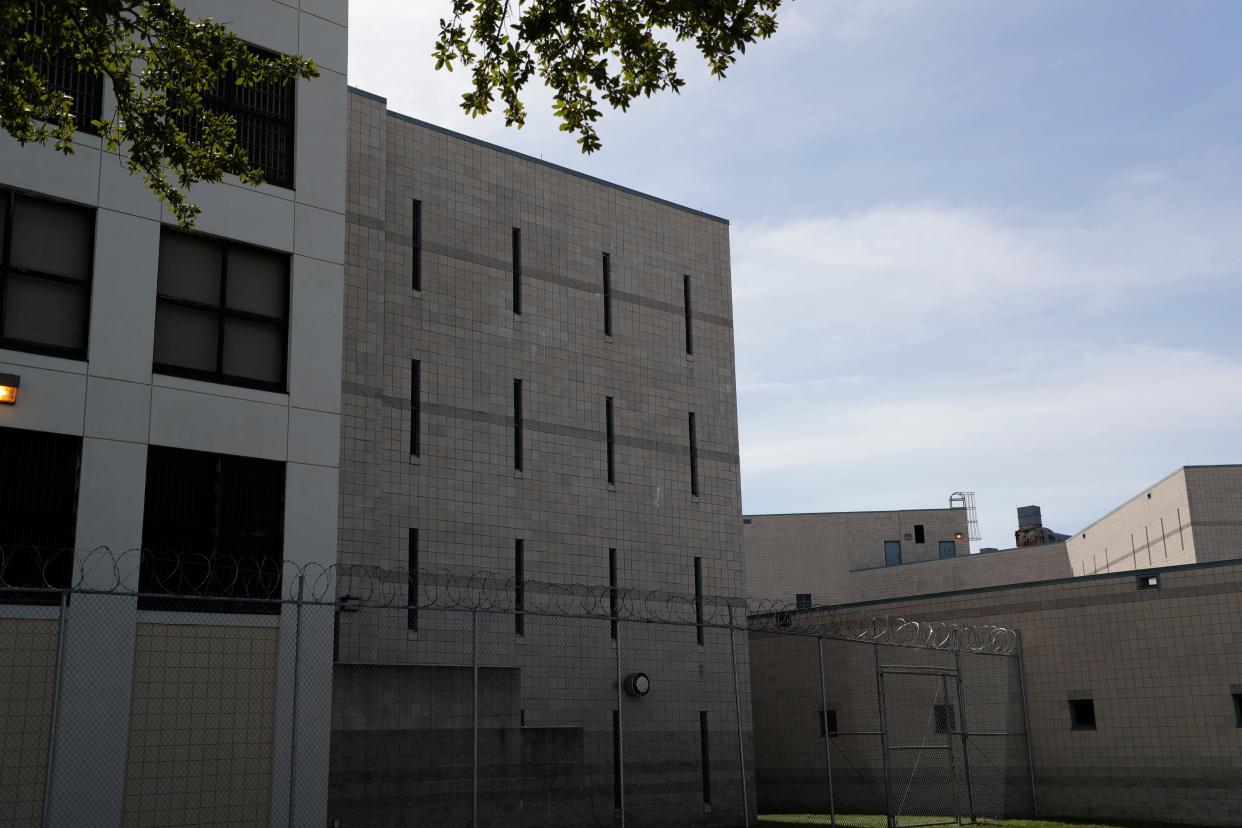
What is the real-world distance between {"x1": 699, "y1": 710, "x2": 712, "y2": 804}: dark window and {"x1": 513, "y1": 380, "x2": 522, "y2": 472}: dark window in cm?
664

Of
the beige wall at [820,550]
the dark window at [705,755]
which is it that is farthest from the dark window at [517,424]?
the beige wall at [820,550]

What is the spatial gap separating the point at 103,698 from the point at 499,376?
1192cm

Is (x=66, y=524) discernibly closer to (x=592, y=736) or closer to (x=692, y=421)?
(x=592, y=736)

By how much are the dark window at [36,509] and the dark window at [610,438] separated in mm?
13233

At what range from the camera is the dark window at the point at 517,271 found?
26.5 m

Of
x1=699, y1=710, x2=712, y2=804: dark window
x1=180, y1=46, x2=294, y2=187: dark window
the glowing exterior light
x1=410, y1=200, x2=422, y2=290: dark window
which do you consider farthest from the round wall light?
the glowing exterior light

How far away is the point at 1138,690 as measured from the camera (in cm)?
2533

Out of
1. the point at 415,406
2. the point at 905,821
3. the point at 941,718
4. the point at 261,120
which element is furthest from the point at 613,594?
the point at 261,120

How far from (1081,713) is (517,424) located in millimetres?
13313

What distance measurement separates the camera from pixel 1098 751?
25.8 metres

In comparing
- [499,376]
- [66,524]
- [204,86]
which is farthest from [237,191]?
[499,376]

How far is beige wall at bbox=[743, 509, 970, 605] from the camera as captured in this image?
2344 inches

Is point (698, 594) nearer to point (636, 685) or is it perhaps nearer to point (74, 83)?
point (636, 685)

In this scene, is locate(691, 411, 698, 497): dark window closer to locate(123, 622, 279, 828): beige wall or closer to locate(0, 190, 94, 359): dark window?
locate(123, 622, 279, 828): beige wall
